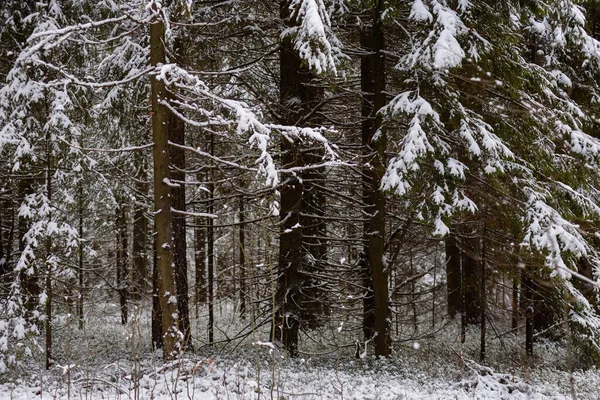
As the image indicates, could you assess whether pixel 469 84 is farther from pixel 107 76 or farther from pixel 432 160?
pixel 107 76

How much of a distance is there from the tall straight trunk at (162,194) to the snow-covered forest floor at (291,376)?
77 centimetres

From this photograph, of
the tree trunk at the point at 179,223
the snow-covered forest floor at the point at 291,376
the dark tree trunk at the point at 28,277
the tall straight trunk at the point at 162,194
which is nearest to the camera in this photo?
the snow-covered forest floor at the point at 291,376

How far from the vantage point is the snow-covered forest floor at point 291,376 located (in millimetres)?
6059

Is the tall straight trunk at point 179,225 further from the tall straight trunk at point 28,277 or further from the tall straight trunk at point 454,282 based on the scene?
the tall straight trunk at point 454,282

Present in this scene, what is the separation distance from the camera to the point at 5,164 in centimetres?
1112

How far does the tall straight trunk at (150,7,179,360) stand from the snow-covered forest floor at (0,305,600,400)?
2.52 feet

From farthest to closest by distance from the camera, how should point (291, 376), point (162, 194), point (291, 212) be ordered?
1. point (291, 212)
2. point (291, 376)
3. point (162, 194)

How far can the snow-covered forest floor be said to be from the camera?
6.06 meters

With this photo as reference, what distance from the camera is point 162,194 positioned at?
690cm

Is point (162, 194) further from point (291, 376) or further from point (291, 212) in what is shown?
point (291, 376)

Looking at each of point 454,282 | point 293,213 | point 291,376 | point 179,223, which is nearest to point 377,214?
point 293,213

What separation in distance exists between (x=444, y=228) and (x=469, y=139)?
1.58 metres

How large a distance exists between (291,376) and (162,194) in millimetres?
3580

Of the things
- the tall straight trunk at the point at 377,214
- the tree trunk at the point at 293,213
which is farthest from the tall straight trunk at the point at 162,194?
the tall straight trunk at the point at 377,214
